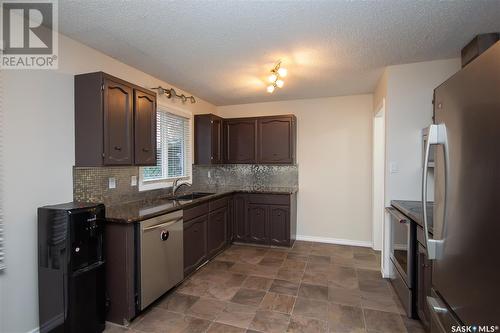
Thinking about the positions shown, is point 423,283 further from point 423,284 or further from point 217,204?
point 217,204

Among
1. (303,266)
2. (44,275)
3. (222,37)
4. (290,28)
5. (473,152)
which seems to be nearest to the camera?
(473,152)

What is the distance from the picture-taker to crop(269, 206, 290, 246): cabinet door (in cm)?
408

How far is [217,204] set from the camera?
3.73 meters

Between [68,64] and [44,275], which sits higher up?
[68,64]

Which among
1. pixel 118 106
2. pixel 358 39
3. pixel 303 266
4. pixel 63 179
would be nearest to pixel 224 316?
pixel 303 266

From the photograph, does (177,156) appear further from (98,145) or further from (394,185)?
(394,185)

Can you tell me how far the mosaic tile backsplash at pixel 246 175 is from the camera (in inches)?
181

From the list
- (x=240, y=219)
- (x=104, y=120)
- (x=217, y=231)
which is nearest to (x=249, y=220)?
(x=240, y=219)

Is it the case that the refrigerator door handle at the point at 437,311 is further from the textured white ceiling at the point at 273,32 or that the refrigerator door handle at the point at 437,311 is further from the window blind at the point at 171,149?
the window blind at the point at 171,149

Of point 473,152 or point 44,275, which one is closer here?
point 473,152

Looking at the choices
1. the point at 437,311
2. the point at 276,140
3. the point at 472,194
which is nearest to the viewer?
the point at 472,194

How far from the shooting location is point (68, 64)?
2256mm

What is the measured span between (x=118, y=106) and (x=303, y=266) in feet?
9.37

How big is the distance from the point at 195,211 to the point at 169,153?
3.60ft
